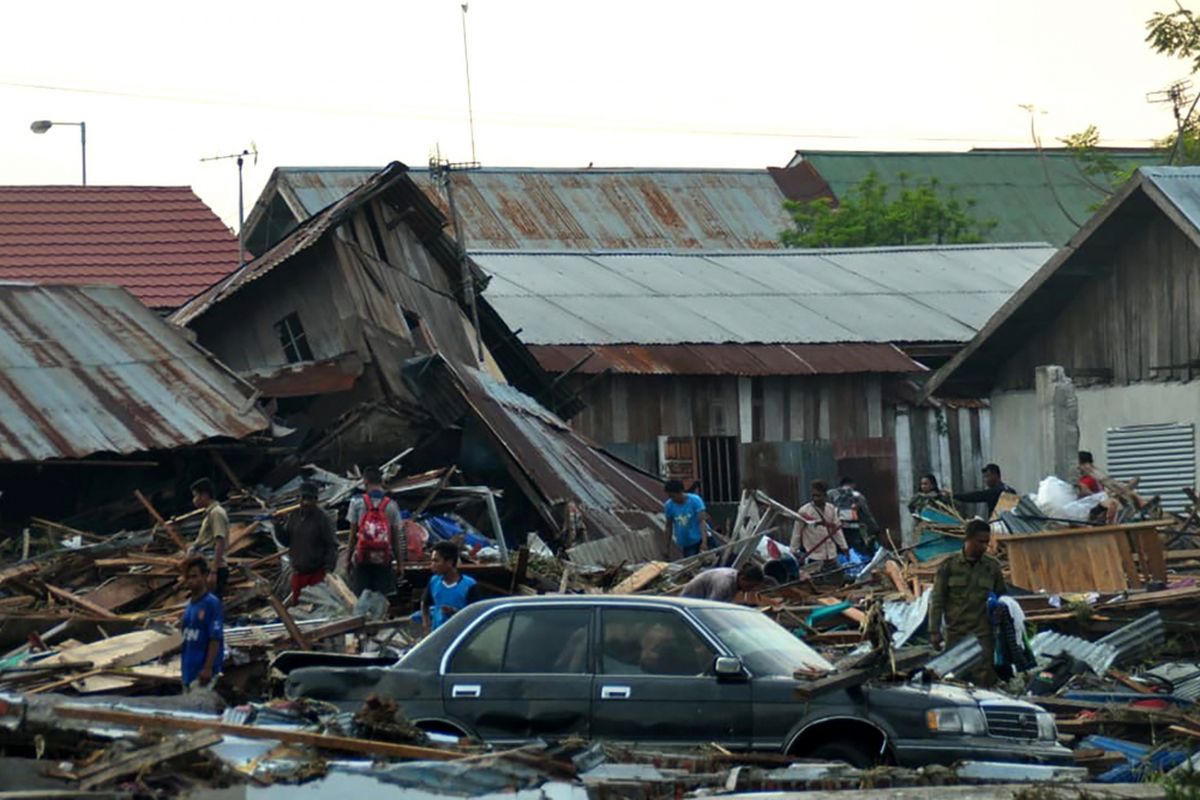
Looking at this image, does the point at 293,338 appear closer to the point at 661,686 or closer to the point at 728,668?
the point at 661,686

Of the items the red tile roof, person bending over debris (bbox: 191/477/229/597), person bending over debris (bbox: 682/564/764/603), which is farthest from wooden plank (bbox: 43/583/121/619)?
the red tile roof

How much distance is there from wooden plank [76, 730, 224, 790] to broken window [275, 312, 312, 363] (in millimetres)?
17169

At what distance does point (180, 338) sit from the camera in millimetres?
25953

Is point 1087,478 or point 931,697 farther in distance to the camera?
point 1087,478

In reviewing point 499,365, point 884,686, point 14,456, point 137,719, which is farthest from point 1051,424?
point 137,719

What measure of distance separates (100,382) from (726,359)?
12.5 meters

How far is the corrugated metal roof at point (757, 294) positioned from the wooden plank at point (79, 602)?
1470 centimetres

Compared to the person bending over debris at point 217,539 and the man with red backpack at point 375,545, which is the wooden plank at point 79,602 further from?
the man with red backpack at point 375,545

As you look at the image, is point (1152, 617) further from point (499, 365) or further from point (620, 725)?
point (499, 365)

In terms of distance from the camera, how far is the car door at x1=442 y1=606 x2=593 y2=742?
1250cm

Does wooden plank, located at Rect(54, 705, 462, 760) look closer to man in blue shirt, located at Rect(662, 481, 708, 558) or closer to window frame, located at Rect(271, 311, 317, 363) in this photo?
man in blue shirt, located at Rect(662, 481, 708, 558)

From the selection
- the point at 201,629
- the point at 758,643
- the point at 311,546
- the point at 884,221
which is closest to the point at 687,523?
the point at 311,546

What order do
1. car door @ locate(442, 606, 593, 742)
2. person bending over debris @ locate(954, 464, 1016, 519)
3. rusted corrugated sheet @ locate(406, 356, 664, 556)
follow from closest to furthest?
car door @ locate(442, 606, 593, 742) → person bending over debris @ locate(954, 464, 1016, 519) → rusted corrugated sheet @ locate(406, 356, 664, 556)

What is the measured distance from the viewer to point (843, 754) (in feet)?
40.2
